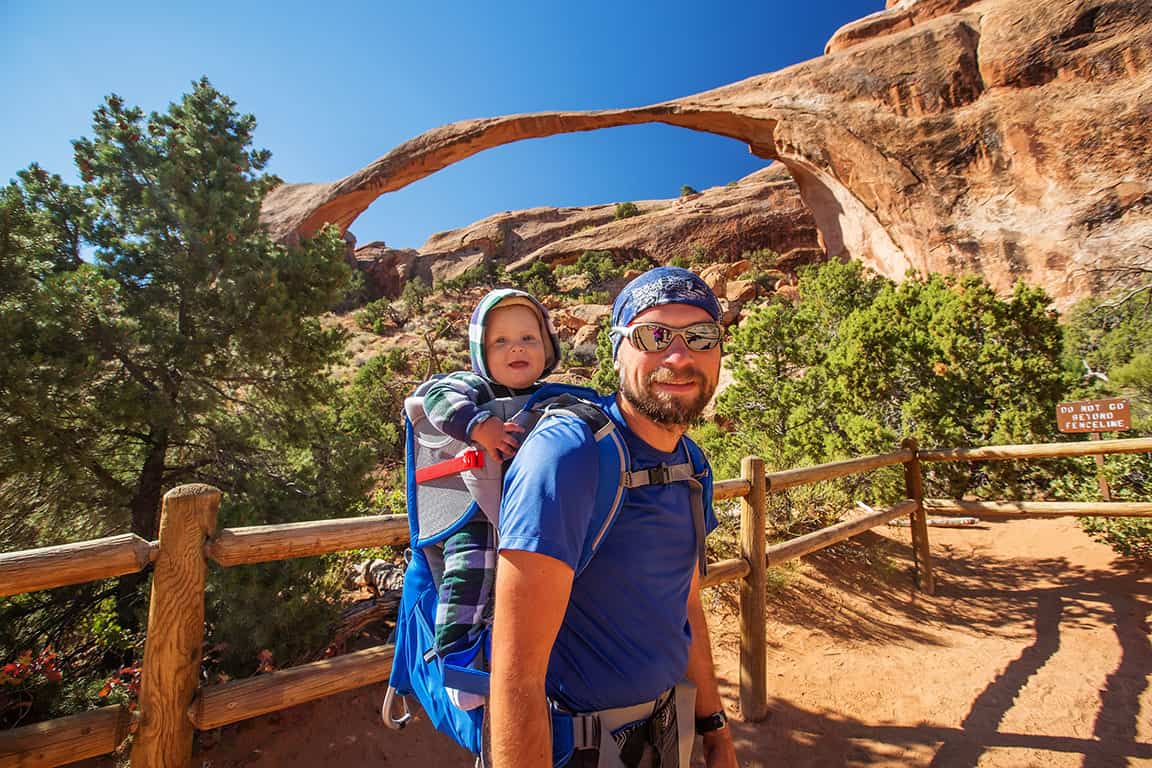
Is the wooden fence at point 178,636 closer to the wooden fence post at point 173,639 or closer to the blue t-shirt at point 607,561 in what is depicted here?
the wooden fence post at point 173,639

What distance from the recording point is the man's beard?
107 centimetres

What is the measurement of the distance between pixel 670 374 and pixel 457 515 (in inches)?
20.1

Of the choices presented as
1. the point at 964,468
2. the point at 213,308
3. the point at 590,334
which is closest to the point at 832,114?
the point at 590,334

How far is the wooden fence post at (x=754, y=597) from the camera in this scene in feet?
9.41

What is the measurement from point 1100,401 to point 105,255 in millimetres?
Result: 8257

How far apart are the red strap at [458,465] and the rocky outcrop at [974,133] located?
13927 mm

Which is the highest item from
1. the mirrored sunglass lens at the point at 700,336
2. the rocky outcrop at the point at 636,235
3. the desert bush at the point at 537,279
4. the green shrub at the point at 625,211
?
the green shrub at the point at 625,211

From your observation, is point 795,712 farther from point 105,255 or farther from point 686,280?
point 105,255

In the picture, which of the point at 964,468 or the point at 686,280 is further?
the point at 964,468

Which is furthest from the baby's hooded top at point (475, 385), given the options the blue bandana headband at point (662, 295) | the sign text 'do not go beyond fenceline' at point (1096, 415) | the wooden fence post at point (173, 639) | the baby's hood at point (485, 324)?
the sign text 'do not go beyond fenceline' at point (1096, 415)

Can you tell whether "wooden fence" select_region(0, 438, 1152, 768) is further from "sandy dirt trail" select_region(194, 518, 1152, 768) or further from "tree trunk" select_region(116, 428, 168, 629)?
"tree trunk" select_region(116, 428, 168, 629)

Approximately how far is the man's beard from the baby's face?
0.44 meters

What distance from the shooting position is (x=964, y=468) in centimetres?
585

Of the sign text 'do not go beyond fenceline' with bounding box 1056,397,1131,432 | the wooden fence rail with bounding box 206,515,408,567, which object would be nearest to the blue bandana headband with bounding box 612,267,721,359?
the wooden fence rail with bounding box 206,515,408,567
